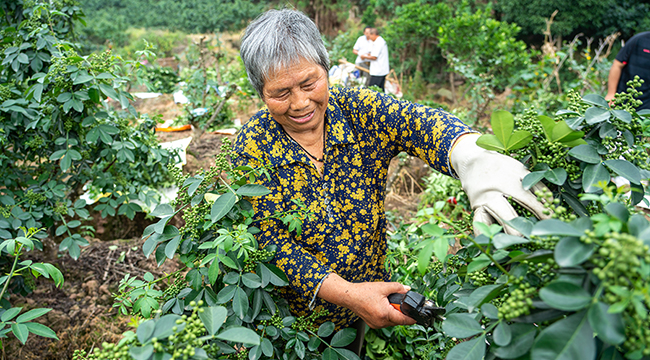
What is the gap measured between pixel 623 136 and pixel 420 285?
864mm

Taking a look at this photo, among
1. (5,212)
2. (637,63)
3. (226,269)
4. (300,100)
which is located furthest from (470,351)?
(637,63)

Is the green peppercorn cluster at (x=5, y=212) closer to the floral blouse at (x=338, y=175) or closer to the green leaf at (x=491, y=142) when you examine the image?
the floral blouse at (x=338, y=175)

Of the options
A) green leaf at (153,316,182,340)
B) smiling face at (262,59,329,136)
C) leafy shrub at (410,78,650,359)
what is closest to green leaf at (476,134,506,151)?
leafy shrub at (410,78,650,359)

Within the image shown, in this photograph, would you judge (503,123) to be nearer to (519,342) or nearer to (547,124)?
(547,124)

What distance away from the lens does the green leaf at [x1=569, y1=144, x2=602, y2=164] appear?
0.78m

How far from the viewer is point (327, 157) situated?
1508mm

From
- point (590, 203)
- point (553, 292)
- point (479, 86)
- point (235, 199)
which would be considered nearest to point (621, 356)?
point (553, 292)

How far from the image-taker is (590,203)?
2.72 ft

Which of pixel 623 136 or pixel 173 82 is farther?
pixel 173 82

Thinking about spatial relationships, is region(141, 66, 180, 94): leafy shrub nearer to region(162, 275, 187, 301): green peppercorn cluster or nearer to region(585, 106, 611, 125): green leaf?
region(162, 275, 187, 301): green peppercorn cluster

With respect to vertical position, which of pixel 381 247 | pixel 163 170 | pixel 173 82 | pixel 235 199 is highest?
pixel 235 199

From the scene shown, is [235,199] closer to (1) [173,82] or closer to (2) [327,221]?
(2) [327,221]

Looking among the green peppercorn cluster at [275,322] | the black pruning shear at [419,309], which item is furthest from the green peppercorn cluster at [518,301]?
the green peppercorn cluster at [275,322]

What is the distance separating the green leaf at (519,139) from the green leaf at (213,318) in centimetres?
75
